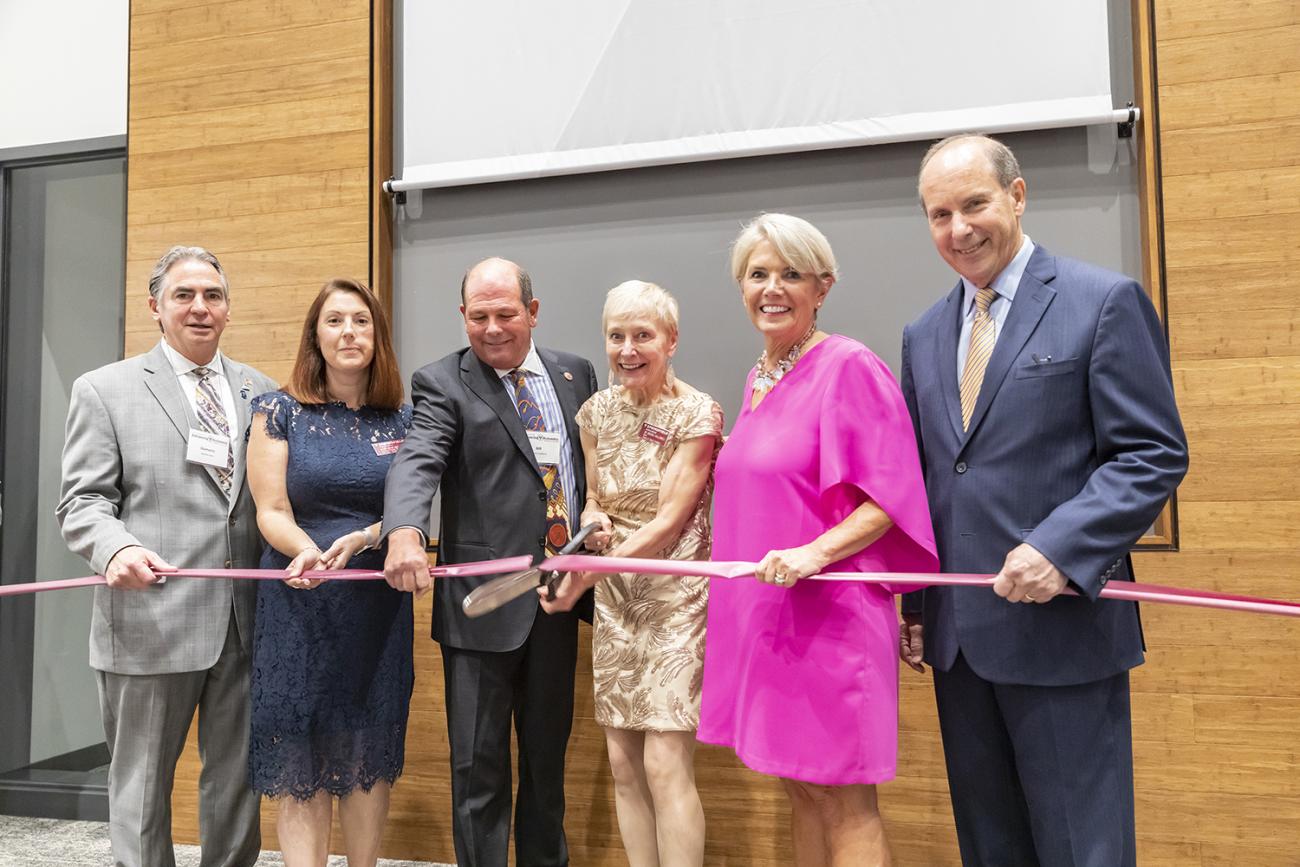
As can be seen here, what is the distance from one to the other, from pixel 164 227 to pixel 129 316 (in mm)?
Answer: 383

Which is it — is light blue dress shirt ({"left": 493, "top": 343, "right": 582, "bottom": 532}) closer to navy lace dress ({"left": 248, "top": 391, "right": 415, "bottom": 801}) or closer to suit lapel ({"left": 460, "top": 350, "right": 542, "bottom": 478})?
suit lapel ({"left": 460, "top": 350, "right": 542, "bottom": 478})

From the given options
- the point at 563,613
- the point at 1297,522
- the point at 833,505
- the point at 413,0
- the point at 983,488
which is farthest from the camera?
the point at 413,0

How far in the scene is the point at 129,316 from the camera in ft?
12.7

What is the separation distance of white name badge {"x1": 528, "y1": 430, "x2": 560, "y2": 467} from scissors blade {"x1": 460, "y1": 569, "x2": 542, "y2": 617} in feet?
1.51

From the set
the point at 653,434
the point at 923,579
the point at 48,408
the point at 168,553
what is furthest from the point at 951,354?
the point at 48,408

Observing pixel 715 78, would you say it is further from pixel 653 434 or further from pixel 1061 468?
pixel 1061 468

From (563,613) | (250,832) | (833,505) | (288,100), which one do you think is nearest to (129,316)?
(288,100)

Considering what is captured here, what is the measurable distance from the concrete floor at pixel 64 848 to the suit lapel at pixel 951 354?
8.33 feet

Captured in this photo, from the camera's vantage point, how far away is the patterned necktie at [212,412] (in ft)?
9.48

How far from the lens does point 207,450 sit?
284cm

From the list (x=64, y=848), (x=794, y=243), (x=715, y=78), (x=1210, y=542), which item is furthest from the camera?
(x=64, y=848)

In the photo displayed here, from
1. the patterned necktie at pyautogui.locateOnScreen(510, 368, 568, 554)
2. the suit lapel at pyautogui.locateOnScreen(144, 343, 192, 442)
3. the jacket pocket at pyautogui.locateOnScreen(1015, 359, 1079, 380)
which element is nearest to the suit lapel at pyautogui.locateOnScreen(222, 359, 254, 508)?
the suit lapel at pyautogui.locateOnScreen(144, 343, 192, 442)

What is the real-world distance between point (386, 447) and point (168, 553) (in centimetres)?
72

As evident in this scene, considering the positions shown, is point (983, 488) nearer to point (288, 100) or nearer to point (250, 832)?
point (250, 832)
